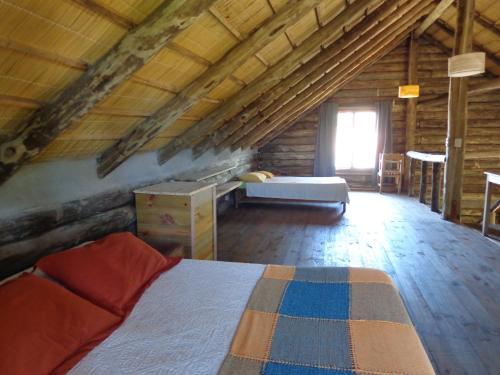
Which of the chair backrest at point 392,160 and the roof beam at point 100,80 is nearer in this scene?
the roof beam at point 100,80

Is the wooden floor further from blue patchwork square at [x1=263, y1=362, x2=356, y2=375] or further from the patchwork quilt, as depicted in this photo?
blue patchwork square at [x1=263, y1=362, x2=356, y2=375]

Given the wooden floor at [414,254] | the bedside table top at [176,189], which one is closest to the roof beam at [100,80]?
the bedside table top at [176,189]

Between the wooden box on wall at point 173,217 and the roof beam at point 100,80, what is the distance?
1037 mm

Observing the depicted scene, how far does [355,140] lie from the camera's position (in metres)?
7.65

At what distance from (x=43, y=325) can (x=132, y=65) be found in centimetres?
115

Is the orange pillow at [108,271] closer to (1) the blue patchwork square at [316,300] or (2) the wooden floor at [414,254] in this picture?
(1) the blue patchwork square at [316,300]

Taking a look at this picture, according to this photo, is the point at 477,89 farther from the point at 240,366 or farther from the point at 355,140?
the point at 240,366

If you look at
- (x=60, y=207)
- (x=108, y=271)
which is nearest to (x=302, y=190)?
(x=60, y=207)

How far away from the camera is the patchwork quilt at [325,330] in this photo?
1072 mm

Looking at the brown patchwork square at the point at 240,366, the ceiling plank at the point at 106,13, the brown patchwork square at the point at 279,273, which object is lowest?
the brown patchwork square at the point at 240,366

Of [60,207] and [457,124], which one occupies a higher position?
[457,124]

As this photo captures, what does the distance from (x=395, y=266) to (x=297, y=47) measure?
2.31 metres

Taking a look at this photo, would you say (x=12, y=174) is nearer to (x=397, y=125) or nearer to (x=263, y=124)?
(x=263, y=124)

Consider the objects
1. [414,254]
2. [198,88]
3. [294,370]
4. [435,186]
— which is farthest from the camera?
[435,186]
